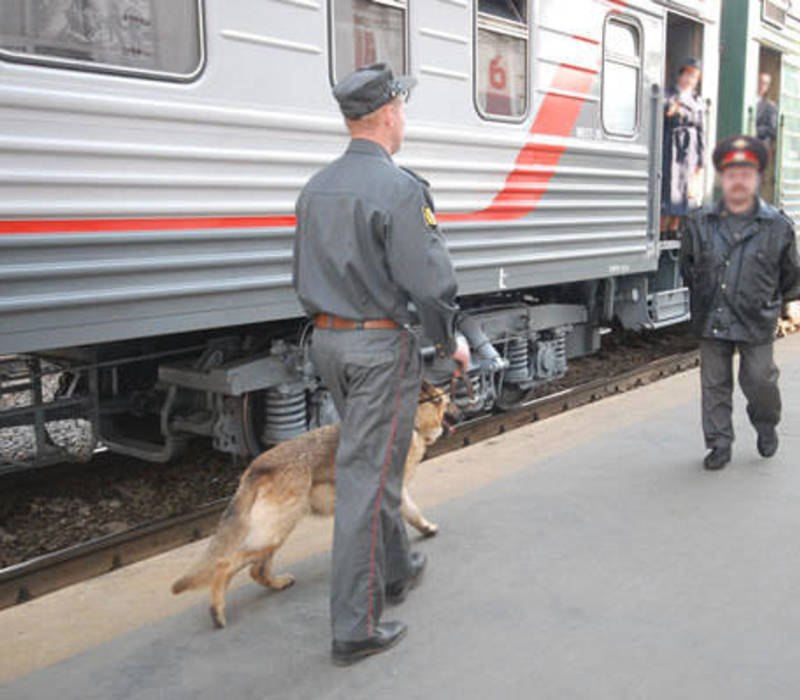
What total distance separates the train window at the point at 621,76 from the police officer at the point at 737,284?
2.15m

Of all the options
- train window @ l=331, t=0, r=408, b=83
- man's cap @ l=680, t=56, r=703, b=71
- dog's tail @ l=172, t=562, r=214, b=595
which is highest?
man's cap @ l=680, t=56, r=703, b=71

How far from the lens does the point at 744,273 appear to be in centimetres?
452

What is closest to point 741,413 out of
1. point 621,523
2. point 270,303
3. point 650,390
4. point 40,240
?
point 650,390

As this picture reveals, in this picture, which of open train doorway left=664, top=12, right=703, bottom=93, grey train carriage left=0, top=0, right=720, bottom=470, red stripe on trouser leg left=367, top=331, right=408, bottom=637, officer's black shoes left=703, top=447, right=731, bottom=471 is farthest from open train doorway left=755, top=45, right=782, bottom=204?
red stripe on trouser leg left=367, top=331, right=408, bottom=637

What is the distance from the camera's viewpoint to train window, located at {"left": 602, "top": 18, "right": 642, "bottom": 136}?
650cm

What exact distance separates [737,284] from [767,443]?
0.93 metres

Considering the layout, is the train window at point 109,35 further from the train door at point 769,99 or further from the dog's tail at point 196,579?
the train door at point 769,99

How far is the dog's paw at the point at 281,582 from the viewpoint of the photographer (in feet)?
10.7

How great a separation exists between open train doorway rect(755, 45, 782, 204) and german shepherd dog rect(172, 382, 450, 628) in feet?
25.7

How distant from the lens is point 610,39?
6.49 metres

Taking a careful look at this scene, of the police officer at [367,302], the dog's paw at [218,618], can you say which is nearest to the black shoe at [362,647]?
the police officer at [367,302]

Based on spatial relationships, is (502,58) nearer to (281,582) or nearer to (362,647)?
(281,582)

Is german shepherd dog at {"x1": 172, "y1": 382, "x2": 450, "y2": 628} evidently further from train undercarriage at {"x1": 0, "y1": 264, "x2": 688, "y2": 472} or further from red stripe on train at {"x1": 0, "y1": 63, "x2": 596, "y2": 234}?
red stripe on train at {"x1": 0, "y1": 63, "x2": 596, "y2": 234}

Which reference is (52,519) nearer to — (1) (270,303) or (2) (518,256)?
(1) (270,303)
